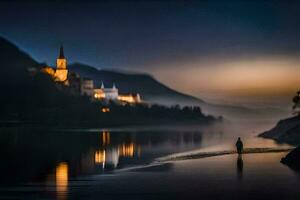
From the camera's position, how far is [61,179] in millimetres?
35469

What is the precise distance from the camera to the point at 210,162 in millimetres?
48000

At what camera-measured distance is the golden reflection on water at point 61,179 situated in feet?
96.5

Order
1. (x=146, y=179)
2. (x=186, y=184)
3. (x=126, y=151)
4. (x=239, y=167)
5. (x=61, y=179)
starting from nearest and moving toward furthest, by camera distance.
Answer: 1. (x=186, y=184)
2. (x=146, y=179)
3. (x=61, y=179)
4. (x=239, y=167)
5. (x=126, y=151)

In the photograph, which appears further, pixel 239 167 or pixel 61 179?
pixel 239 167

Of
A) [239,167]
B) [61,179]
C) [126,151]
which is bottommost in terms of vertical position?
[61,179]

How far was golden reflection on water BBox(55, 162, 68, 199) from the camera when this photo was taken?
2940 centimetres

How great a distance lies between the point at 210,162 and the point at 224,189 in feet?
57.8

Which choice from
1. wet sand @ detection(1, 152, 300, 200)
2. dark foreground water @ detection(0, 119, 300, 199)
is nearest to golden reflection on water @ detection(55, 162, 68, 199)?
dark foreground water @ detection(0, 119, 300, 199)

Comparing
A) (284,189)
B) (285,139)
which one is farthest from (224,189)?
(285,139)

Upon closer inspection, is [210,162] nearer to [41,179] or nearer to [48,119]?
[41,179]

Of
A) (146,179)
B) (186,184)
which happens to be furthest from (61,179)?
(186,184)

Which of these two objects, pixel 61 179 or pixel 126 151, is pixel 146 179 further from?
pixel 126 151

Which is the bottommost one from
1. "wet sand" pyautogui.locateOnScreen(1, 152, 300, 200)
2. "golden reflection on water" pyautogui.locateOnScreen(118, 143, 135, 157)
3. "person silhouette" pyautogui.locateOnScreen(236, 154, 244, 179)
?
"wet sand" pyautogui.locateOnScreen(1, 152, 300, 200)

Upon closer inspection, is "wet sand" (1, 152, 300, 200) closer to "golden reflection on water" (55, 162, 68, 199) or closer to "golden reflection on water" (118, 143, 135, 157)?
"golden reflection on water" (55, 162, 68, 199)
